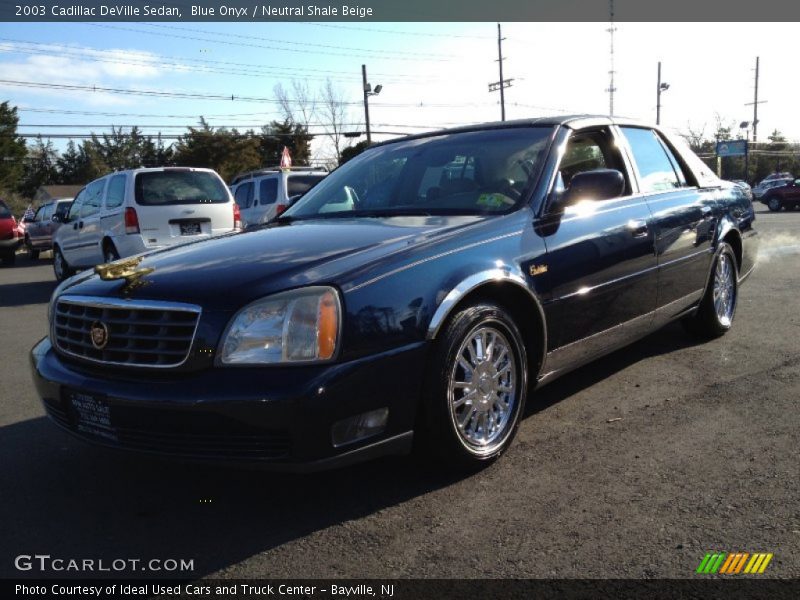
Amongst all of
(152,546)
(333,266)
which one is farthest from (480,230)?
(152,546)

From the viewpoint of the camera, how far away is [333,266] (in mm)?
3021

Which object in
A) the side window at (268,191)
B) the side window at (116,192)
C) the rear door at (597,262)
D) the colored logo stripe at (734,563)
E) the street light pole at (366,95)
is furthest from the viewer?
the street light pole at (366,95)

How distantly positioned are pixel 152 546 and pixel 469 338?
1530mm

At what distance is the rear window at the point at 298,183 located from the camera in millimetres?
14515

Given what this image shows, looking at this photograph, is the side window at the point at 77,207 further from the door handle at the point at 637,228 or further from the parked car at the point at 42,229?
the door handle at the point at 637,228

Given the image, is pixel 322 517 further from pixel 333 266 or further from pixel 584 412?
pixel 584 412

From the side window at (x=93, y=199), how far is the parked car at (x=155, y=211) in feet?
0.08

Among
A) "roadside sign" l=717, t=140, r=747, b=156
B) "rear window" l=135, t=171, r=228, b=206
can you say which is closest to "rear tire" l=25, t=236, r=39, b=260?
"rear window" l=135, t=171, r=228, b=206

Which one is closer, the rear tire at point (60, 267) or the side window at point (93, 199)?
the side window at point (93, 199)

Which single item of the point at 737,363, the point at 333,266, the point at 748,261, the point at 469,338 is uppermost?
the point at 333,266

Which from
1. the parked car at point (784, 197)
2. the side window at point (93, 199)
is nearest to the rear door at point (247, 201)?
the side window at point (93, 199)

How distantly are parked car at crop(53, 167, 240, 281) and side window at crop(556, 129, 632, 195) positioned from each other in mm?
6918

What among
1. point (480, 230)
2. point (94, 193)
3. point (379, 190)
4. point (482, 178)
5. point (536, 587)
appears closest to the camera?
point (536, 587)

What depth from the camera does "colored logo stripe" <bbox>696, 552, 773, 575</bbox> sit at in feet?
8.29
